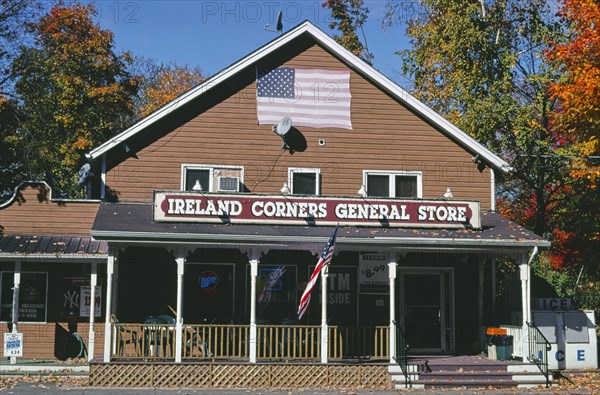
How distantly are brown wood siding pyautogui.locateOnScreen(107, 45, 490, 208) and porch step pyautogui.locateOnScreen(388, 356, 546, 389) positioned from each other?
5585 millimetres

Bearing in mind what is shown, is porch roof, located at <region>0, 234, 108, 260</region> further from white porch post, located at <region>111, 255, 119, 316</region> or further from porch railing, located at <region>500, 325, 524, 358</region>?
porch railing, located at <region>500, 325, 524, 358</region>

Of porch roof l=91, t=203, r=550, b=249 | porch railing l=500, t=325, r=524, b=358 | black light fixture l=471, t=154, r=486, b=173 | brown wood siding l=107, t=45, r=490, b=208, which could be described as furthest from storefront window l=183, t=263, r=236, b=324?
black light fixture l=471, t=154, r=486, b=173

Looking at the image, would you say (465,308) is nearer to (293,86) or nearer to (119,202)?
(293,86)

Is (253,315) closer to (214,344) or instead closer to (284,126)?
(214,344)

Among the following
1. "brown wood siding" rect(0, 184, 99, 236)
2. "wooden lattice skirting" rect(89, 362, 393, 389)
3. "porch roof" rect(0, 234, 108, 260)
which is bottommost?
"wooden lattice skirting" rect(89, 362, 393, 389)

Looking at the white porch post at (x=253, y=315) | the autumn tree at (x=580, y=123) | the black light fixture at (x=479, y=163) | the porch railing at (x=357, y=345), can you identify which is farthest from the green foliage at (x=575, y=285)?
the white porch post at (x=253, y=315)

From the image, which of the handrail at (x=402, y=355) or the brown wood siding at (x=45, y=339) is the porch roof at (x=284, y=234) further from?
the brown wood siding at (x=45, y=339)

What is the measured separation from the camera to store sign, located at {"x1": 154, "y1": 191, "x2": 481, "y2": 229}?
66.6 ft

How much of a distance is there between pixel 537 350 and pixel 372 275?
511cm

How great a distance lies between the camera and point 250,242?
1942 cm

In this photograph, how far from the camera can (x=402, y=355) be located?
19766 mm

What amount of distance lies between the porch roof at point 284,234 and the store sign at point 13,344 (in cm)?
387

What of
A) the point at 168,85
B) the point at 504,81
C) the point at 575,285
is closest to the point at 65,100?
the point at 168,85

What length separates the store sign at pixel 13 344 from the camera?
67.4 feet
